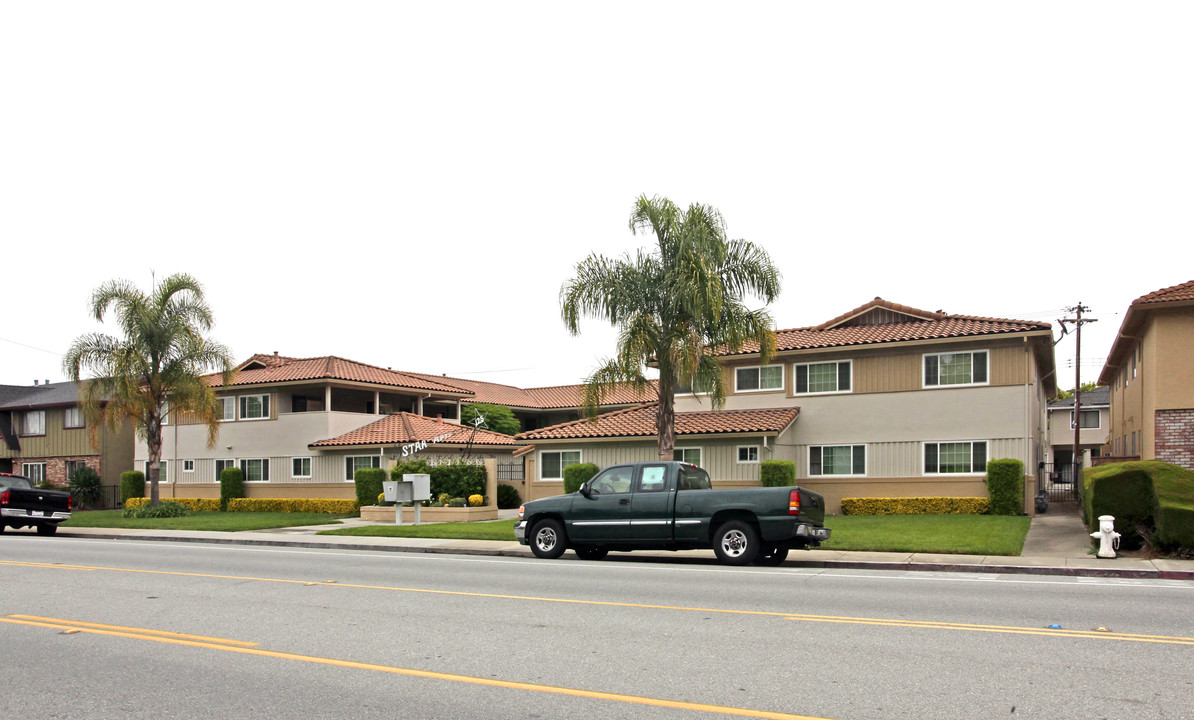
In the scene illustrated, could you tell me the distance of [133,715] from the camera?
20.7 ft

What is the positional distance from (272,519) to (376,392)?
11367 mm

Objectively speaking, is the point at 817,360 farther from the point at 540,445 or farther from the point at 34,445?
the point at 34,445

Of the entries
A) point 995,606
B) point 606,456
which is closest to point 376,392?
point 606,456

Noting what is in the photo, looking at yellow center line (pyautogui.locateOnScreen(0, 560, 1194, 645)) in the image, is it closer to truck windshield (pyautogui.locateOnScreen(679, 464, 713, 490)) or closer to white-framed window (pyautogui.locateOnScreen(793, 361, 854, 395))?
truck windshield (pyautogui.locateOnScreen(679, 464, 713, 490))

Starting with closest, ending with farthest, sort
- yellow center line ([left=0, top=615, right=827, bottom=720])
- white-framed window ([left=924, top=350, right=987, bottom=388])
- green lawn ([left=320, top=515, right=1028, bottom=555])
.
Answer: yellow center line ([left=0, top=615, right=827, bottom=720]) → green lawn ([left=320, top=515, right=1028, bottom=555]) → white-framed window ([left=924, top=350, right=987, bottom=388])

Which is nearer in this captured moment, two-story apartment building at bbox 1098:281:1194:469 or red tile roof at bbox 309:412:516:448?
two-story apartment building at bbox 1098:281:1194:469

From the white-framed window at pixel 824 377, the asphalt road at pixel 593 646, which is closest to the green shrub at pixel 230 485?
the white-framed window at pixel 824 377

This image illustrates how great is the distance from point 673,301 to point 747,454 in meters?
8.79

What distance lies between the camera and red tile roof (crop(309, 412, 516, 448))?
121 ft

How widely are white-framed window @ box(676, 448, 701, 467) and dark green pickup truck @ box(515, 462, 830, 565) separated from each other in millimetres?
13709

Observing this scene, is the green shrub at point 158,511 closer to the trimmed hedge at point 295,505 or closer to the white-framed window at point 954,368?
the trimmed hedge at point 295,505

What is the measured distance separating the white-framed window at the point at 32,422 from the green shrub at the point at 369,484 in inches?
964

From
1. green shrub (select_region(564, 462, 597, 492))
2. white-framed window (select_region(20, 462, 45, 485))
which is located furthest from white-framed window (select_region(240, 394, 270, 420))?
green shrub (select_region(564, 462, 597, 492))

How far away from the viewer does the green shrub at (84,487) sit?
148 ft
